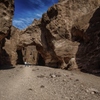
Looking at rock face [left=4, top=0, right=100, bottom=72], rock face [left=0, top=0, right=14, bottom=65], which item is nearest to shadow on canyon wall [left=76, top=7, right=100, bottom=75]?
rock face [left=4, top=0, right=100, bottom=72]

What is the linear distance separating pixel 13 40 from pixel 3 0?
14.8 m

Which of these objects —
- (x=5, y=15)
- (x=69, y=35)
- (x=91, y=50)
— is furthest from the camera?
(x=69, y=35)

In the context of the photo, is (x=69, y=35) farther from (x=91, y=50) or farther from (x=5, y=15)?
(x=5, y=15)

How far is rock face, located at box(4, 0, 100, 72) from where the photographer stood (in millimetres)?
17734

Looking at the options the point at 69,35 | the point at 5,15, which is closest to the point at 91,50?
the point at 69,35

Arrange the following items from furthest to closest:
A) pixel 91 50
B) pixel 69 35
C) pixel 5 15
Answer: pixel 69 35 → pixel 5 15 → pixel 91 50

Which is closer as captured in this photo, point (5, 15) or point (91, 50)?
point (91, 50)

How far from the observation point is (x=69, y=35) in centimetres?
2177

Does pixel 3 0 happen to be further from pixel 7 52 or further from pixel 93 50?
pixel 7 52

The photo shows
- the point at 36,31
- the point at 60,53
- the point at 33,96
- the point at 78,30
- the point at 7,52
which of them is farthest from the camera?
the point at 7,52

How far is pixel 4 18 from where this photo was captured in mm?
17375

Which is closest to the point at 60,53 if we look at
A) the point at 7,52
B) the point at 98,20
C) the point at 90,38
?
the point at 90,38

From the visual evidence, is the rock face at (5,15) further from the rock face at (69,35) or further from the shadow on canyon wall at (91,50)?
the shadow on canyon wall at (91,50)

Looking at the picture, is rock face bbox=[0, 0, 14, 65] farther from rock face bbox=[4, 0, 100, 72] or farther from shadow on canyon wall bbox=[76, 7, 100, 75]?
shadow on canyon wall bbox=[76, 7, 100, 75]
